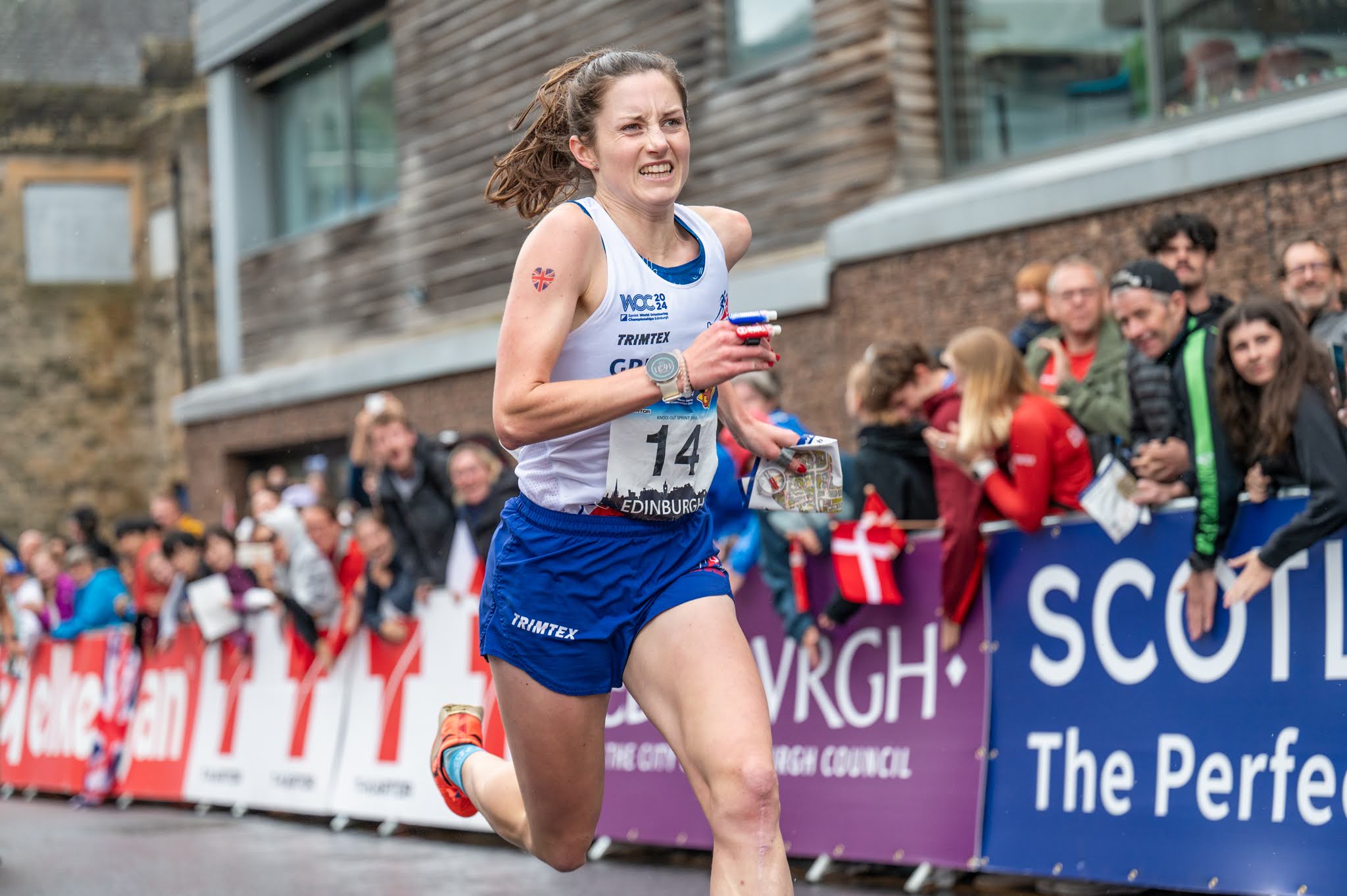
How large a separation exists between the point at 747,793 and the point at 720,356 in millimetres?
938

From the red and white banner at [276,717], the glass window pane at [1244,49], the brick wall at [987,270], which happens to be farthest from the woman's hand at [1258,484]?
the glass window pane at [1244,49]

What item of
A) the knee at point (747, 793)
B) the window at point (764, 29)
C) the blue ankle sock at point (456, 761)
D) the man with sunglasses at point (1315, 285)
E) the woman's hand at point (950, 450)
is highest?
the window at point (764, 29)

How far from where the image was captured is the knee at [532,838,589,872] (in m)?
4.55

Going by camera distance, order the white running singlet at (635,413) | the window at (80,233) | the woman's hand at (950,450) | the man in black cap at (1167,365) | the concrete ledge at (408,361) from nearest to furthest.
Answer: the white running singlet at (635,413), the man in black cap at (1167,365), the woman's hand at (950,450), the concrete ledge at (408,361), the window at (80,233)

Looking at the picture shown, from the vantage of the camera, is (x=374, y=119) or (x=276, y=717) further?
(x=374, y=119)

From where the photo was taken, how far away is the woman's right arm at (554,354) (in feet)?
12.8

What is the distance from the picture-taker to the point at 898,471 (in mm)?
7676

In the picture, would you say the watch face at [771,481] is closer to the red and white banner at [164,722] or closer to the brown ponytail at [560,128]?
the brown ponytail at [560,128]

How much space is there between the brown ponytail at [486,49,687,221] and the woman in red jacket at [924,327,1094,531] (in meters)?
2.71

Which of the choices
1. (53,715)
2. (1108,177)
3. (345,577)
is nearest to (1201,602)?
(1108,177)

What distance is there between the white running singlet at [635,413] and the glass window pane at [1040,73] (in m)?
7.79

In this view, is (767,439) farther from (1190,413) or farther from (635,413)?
(1190,413)

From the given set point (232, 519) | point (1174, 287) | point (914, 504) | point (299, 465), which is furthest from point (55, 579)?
point (1174, 287)

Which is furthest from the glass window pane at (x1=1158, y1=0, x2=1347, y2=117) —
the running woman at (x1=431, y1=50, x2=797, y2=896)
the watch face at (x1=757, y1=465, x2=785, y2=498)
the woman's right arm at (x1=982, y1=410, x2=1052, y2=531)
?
the running woman at (x1=431, y1=50, x2=797, y2=896)
